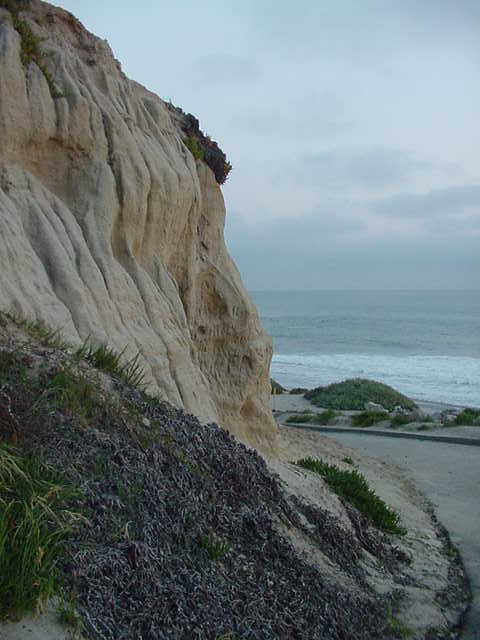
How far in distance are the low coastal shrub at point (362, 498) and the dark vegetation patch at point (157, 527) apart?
2.81 meters

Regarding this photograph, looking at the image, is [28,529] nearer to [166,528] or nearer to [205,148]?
[166,528]

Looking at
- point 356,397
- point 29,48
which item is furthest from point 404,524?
point 356,397

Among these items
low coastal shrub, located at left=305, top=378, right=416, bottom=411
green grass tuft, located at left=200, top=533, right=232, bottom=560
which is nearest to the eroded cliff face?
green grass tuft, located at left=200, top=533, right=232, bottom=560

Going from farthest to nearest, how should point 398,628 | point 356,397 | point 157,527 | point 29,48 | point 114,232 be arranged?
point 356,397, point 114,232, point 29,48, point 398,628, point 157,527

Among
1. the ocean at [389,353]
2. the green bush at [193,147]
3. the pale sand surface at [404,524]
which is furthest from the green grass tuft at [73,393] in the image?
the ocean at [389,353]

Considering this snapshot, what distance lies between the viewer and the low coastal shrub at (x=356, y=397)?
90.3 ft

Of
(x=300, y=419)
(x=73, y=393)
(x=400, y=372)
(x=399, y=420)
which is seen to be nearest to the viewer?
(x=73, y=393)

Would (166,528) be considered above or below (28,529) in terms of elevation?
below

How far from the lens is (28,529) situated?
11.6ft

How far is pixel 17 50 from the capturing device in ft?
29.5

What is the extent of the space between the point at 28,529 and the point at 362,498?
7.22 m

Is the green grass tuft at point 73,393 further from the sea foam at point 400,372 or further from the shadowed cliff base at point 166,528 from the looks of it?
the sea foam at point 400,372

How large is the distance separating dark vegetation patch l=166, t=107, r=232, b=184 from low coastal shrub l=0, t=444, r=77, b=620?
1019 cm

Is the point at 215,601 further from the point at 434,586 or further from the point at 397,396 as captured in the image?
the point at 397,396
